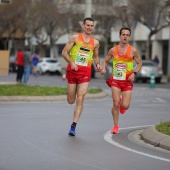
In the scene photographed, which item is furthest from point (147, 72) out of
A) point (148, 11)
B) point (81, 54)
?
point (81, 54)

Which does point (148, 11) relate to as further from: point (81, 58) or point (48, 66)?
point (81, 58)

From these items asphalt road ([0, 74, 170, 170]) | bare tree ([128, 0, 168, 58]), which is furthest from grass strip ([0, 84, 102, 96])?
bare tree ([128, 0, 168, 58])

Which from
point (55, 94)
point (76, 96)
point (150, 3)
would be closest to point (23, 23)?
point (150, 3)

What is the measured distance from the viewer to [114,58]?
13.1 m

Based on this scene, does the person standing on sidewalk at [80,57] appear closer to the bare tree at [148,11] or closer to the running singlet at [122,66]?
the running singlet at [122,66]

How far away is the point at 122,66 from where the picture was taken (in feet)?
42.8

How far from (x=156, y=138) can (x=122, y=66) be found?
1.94 m

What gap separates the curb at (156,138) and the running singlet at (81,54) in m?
1.64

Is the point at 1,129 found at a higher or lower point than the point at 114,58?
lower

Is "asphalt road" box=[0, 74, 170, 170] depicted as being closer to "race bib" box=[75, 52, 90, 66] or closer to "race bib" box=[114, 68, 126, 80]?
"race bib" box=[114, 68, 126, 80]

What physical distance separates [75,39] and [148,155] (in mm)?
3418

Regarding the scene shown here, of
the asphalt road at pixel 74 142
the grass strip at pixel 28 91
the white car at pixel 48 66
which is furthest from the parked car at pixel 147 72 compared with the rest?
the asphalt road at pixel 74 142

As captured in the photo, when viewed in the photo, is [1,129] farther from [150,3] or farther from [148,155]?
[150,3]

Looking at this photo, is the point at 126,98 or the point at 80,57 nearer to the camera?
the point at 80,57
